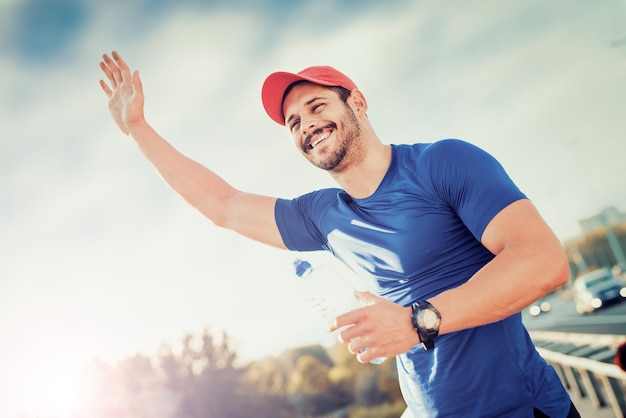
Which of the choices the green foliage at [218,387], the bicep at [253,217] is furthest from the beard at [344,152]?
the green foliage at [218,387]

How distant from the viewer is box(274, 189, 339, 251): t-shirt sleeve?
244cm

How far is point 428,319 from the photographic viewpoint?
4.52 ft

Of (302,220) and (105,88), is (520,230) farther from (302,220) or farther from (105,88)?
(105,88)

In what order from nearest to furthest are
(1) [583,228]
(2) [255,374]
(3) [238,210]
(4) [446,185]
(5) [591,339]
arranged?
1. (4) [446,185]
2. (3) [238,210]
3. (5) [591,339]
4. (2) [255,374]
5. (1) [583,228]

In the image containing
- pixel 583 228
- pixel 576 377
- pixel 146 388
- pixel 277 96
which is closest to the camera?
pixel 277 96

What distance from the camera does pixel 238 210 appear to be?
2.65 metres

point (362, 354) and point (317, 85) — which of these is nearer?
point (362, 354)

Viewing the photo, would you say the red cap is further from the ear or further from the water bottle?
the water bottle

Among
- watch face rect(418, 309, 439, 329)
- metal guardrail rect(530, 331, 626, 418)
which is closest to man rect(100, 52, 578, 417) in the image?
watch face rect(418, 309, 439, 329)

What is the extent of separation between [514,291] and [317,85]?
1434 millimetres

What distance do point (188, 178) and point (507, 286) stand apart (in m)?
1.98

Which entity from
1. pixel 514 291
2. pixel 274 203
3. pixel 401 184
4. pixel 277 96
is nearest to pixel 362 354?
pixel 514 291

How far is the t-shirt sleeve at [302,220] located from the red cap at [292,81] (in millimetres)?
549

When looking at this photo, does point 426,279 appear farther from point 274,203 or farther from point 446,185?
point 274,203
